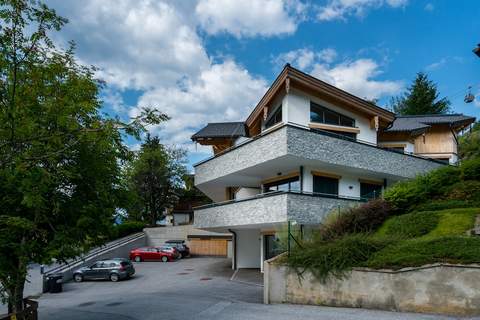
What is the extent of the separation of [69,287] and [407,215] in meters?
20.6

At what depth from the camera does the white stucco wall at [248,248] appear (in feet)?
87.8

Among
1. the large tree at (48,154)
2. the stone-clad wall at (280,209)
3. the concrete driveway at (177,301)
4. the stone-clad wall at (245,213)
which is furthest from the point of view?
the stone-clad wall at (245,213)

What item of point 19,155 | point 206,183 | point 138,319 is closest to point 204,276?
point 206,183

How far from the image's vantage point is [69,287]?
25547mm

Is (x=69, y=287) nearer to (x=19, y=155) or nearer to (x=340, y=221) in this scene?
(x=340, y=221)

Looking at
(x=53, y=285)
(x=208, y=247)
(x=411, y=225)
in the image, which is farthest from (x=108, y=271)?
(x=411, y=225)

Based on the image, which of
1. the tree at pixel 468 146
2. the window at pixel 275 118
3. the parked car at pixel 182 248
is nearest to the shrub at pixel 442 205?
the window at pixel 275 118

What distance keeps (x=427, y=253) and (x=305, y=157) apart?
8.30 meters

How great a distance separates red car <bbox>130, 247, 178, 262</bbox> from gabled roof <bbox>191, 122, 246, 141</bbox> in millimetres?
Answer: 11514

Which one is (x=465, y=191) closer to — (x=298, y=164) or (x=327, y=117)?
(x=298, y=164)

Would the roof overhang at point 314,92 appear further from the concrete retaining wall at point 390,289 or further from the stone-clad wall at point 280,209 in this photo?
the concrete retaining wall at point 390,289

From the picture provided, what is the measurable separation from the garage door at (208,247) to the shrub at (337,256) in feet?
81.5

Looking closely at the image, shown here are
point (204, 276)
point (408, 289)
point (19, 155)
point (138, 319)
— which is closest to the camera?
point (19, 155)

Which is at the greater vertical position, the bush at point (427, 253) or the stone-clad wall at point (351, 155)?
the stone-clad wall at point (351, 155)
